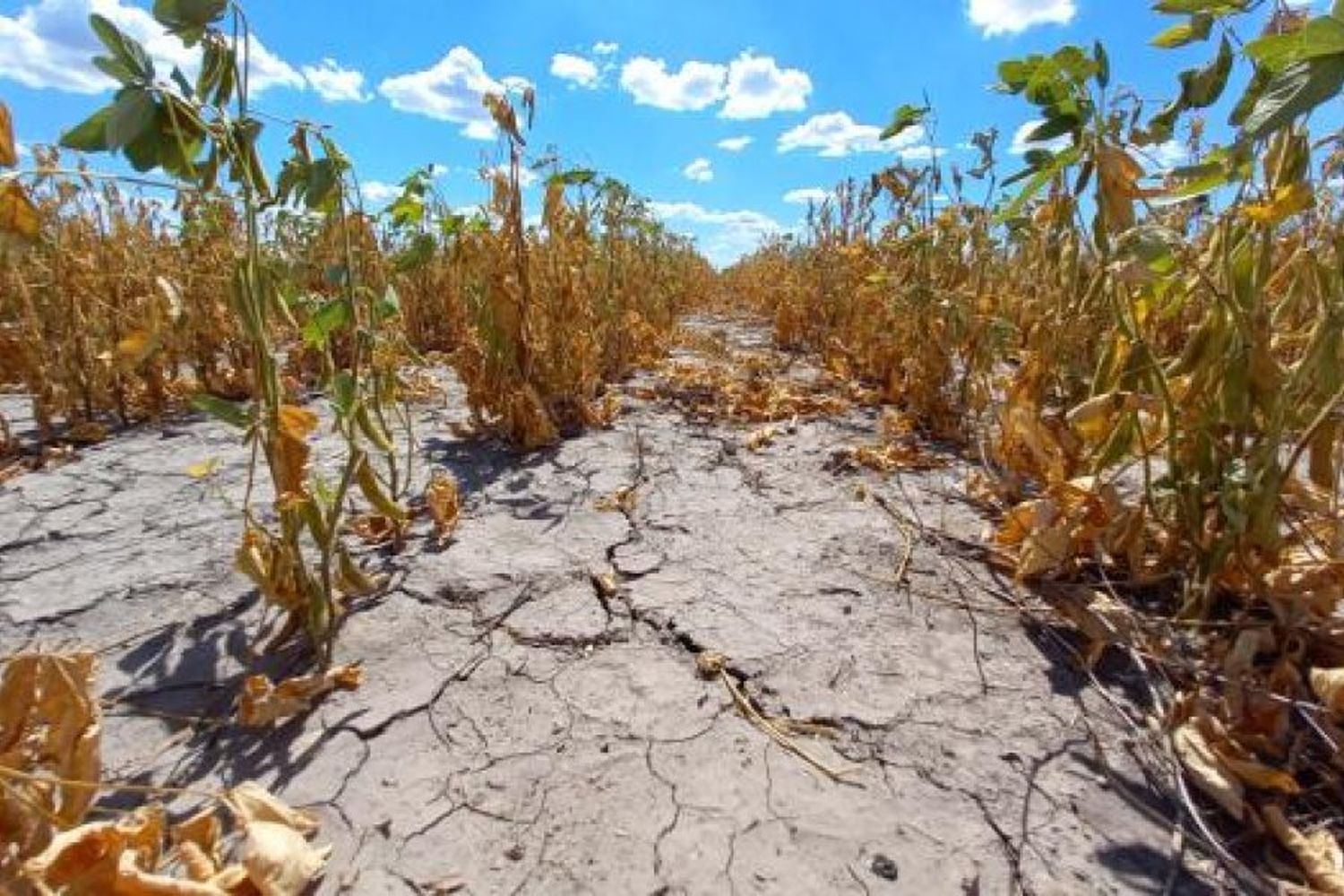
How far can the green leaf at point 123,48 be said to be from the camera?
1.10m

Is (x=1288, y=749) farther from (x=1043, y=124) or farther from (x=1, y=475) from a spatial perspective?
(x=1, y=475)

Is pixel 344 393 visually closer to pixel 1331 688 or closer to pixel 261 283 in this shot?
pixel 261 283

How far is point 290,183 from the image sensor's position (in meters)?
1.41

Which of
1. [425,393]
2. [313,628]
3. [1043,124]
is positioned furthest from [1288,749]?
[425,393]

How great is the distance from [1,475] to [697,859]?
2.73 m

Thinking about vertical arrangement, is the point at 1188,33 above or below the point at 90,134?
above

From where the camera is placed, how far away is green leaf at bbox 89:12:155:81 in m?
1.10

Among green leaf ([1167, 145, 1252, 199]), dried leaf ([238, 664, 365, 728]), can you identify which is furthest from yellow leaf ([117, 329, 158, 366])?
green leaf ([1167, 145, 1252, 199])

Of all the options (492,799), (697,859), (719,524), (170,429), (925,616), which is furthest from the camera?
(170,429)

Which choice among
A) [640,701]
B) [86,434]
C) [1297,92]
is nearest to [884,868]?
[640,701]

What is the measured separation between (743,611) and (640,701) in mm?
399

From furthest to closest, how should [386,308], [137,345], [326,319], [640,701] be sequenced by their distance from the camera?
[386,308] → [326,319] → [640,701] → [137,345]

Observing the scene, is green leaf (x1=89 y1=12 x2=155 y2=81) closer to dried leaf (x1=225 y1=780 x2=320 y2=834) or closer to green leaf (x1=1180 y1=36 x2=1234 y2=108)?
dried leaf (x1=225 y1=780 x2=320 y2=834)

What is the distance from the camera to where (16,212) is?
Answer: 3.33 ft
